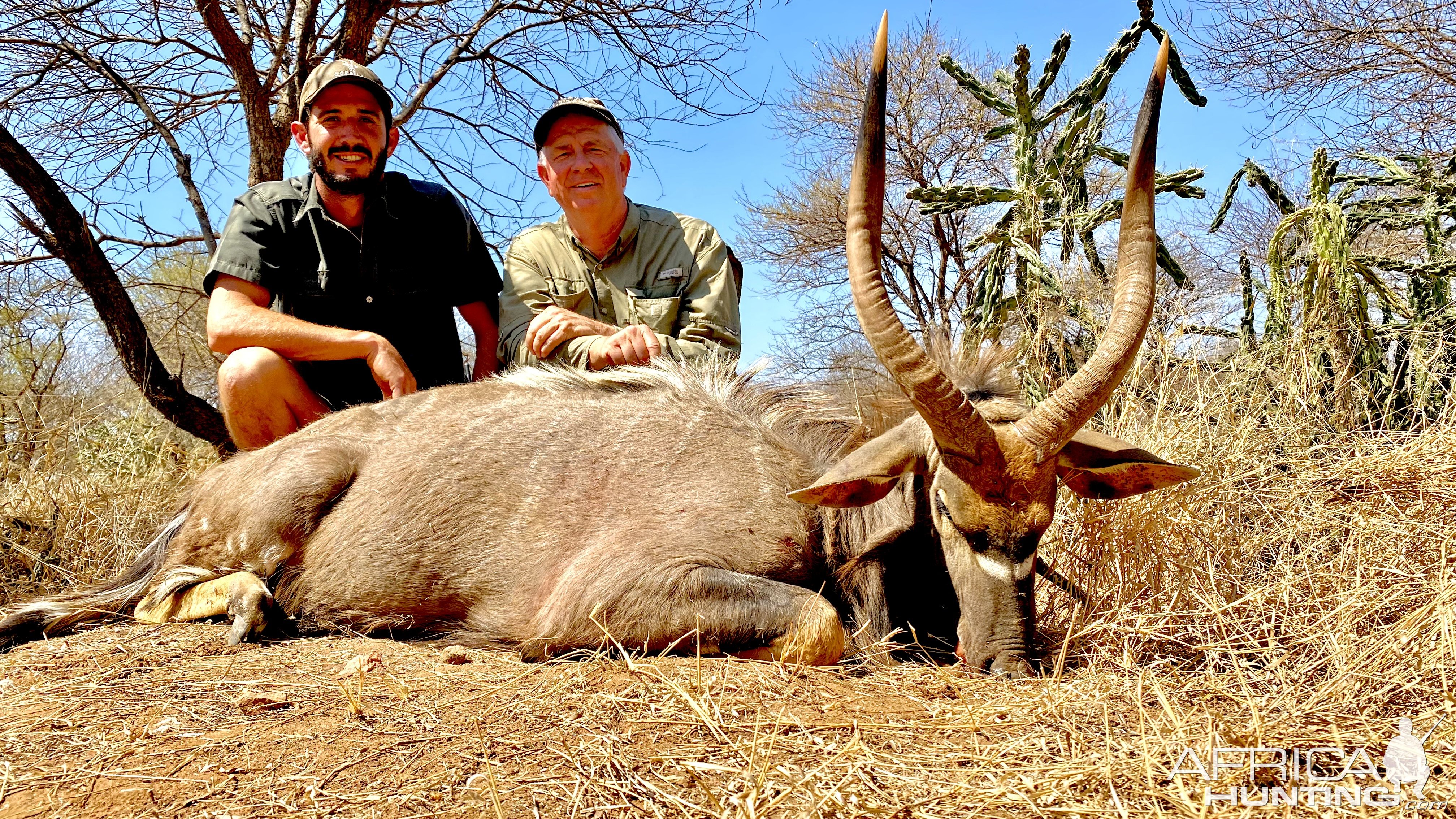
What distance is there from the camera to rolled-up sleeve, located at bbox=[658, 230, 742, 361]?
5.39 m

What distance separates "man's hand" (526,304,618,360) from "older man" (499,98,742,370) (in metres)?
0.46

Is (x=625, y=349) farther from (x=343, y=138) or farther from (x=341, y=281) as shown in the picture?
(x=343, y=138)

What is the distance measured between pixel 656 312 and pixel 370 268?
1.77 metres

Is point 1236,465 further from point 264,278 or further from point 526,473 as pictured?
point 264,278

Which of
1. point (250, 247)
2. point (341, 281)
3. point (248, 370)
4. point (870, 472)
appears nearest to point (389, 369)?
point (248, 370)

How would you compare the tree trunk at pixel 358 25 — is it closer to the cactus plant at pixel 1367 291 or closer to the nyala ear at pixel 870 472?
the nyala ear at pixel 870 472

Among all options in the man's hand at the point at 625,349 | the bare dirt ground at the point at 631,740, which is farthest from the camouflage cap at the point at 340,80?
the bare dirt ground at the point at 631,740

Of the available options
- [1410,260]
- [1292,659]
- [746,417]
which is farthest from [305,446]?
[1410,260]

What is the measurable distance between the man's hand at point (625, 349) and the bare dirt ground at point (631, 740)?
1777 millimetres

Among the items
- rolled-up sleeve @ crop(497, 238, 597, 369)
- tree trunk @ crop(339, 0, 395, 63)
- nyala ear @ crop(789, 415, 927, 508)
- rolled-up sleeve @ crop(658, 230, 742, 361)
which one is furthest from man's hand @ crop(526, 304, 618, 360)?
tree trunk @ crop(339, 0, 395, 63)

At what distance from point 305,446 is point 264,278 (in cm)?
141

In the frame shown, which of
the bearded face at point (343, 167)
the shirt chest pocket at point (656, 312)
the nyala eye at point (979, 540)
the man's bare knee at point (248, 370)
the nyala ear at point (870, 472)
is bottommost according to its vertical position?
the nyala eye at point (979, 540)

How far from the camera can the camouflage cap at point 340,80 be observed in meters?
5.57

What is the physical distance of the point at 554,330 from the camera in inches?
189
